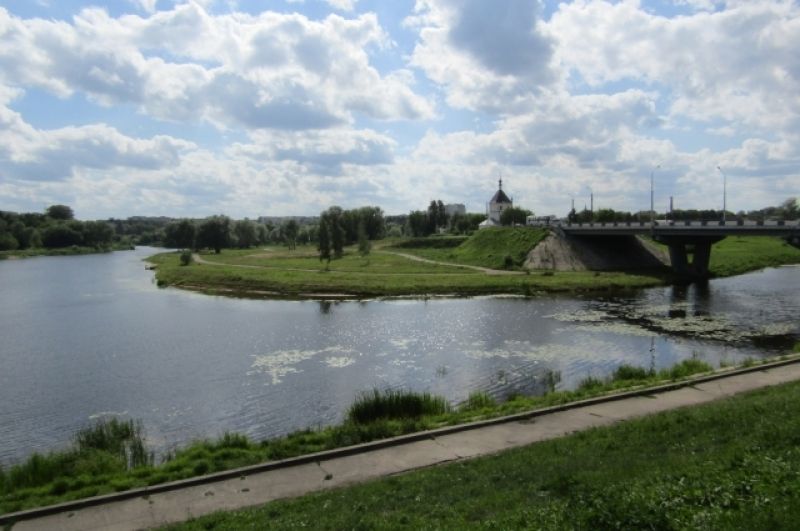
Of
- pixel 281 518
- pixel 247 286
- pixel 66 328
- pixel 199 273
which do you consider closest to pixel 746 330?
pixel 281 518

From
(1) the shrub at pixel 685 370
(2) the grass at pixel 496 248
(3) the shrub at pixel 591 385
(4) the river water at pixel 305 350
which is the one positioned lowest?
(4) the river water at pixel 305 350

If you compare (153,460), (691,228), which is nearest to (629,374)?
(153,460)

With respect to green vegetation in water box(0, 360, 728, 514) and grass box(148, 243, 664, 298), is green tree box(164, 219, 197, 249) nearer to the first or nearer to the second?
grass box(148, 243, 664, 298)

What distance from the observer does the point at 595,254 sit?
3403 inches

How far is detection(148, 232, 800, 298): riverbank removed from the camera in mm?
63969

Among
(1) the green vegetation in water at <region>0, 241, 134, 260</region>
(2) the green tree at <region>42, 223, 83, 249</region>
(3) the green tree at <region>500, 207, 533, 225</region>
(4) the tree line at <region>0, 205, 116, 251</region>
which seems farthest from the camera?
(2) the green tree at <region>42, 223, 83, 249</region>

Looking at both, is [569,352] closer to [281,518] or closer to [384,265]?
[281,518]

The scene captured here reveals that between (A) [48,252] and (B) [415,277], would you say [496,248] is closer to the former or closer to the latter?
(B) [415,277]

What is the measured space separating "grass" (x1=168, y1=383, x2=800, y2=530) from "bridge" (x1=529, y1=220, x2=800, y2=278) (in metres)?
52.3

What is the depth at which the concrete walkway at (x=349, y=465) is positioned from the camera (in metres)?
11.5

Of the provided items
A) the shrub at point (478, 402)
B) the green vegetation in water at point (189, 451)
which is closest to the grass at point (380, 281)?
the shrub at point (478, 402)

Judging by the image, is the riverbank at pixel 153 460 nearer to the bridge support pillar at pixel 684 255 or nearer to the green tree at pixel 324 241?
the bridge support pillar at pixel 684 255

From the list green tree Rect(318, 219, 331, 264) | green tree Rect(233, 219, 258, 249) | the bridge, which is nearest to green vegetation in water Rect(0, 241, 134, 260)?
green tree Rect(233, 219, 258, 249)

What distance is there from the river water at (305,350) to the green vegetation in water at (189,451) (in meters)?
1.96
